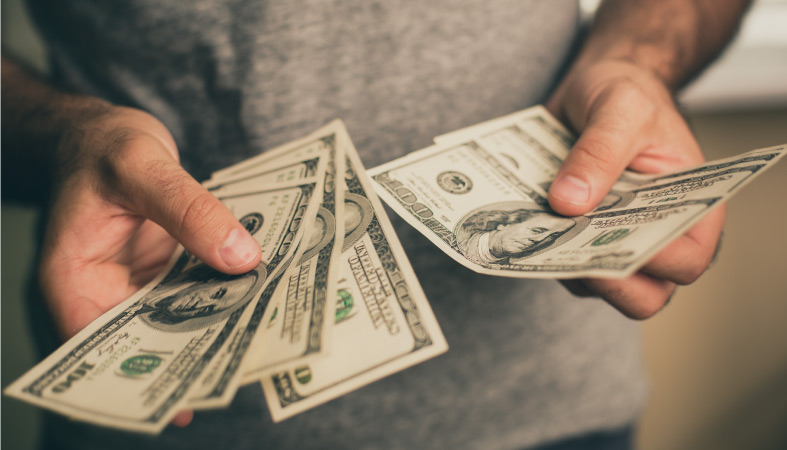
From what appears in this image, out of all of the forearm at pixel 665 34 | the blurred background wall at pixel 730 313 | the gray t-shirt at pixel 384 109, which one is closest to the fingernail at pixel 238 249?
the gray t-shirt at pixel 384 109

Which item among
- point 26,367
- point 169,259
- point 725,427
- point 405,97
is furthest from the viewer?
point 725,427

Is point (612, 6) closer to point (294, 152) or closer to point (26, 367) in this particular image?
point (294, 152)

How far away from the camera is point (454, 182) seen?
91 centimetres

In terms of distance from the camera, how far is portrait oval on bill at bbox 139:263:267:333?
2.29 ft

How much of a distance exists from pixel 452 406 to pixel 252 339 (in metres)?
0.63

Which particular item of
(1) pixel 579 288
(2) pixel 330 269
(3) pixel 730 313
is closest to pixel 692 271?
(1) pixel 579 288

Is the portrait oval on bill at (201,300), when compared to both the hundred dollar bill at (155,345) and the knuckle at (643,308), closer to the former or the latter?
the hundred dollar bill at (155,345)

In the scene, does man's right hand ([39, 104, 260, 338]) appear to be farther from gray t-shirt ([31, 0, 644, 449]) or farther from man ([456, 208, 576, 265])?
man ([456, 208, 576, 265])

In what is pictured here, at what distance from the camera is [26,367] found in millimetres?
1826

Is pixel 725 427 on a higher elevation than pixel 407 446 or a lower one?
lower

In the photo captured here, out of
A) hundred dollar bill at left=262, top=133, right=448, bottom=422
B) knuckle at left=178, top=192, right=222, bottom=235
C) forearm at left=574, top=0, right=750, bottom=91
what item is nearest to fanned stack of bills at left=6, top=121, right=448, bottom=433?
hundred dollar bill at left=262, top=133, right=448, bottom=422

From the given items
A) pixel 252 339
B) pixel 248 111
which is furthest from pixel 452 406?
pixel 248 111

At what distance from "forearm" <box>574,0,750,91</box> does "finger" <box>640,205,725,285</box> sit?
1.45 ft

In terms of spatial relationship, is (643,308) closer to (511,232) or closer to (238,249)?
(511,232)
